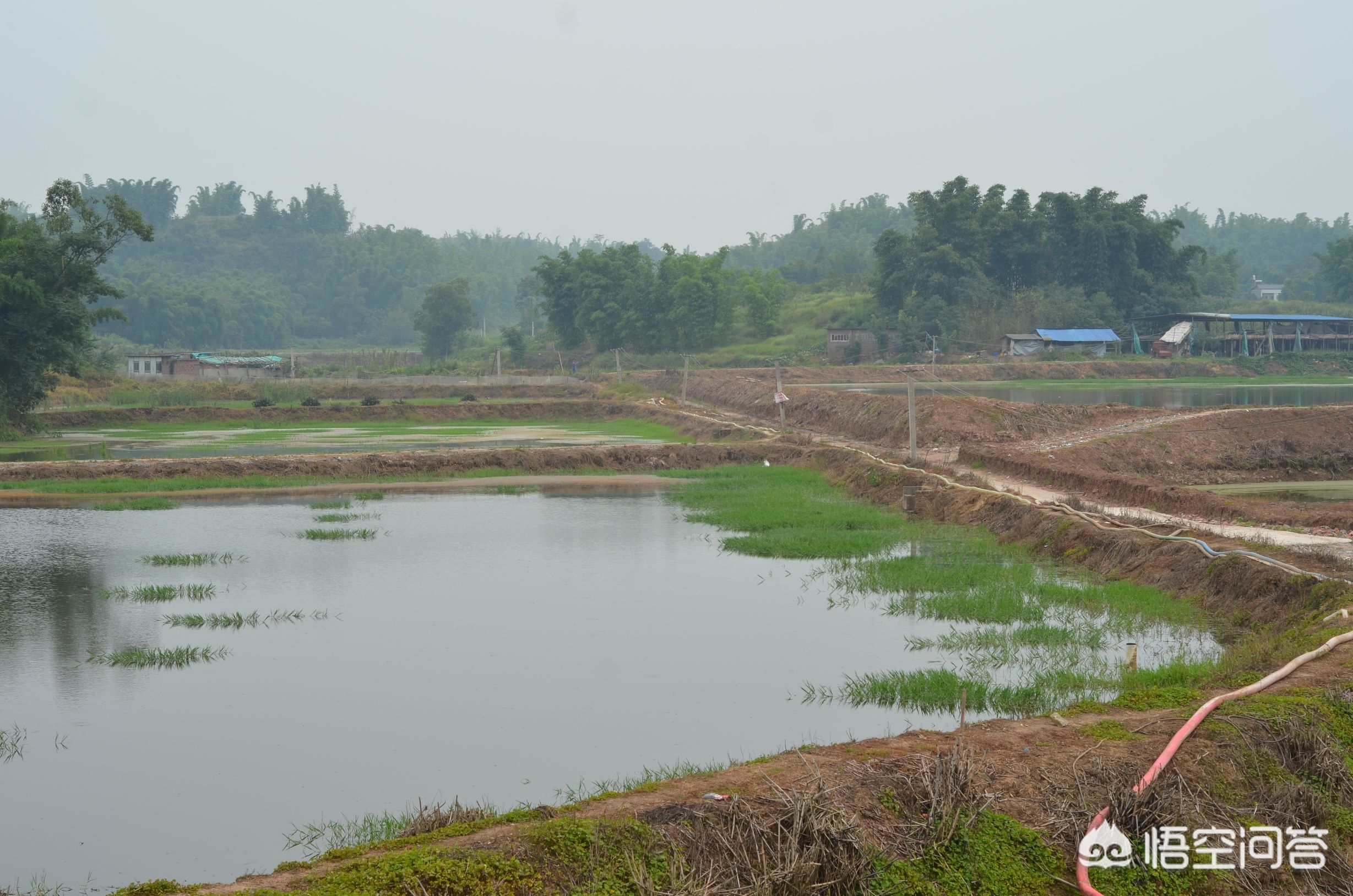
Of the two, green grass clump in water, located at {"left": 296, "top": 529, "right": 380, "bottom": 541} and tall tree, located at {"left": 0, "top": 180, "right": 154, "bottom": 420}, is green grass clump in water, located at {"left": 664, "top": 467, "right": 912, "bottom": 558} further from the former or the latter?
tall tree, located at {"left": 0, "top": 180, "right": 154, "bottom": 420}

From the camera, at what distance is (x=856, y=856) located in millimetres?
5160

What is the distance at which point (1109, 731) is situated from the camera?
6.68 metres

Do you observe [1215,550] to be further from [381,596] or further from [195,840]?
[195,840]

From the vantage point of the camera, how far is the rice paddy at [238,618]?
36.6 feet

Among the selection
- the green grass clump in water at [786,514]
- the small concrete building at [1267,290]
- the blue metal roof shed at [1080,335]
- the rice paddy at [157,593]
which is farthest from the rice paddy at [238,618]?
the small concrete building at [1267,290]

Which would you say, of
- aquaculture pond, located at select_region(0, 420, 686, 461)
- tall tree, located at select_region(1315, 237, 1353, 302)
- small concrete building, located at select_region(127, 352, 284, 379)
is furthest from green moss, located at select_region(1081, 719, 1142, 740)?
tall tree, located at select_region(1315, 237, 1353, 302)

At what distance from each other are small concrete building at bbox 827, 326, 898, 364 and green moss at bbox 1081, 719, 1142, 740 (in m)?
56.4

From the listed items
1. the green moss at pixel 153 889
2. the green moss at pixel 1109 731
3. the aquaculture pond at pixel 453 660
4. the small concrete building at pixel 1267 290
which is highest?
the small concrete building at pixel 1267 290

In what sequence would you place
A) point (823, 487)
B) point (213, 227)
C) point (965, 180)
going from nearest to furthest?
point (823, 487) → point (965, 180) → point (213, 227)

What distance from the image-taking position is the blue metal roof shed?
6022 cm

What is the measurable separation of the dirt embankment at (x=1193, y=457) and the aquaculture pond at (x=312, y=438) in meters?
11.2

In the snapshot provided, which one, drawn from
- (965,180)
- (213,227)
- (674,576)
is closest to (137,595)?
(674,576)

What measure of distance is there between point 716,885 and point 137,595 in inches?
382

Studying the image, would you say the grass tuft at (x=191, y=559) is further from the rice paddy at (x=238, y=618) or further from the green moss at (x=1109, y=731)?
the green moss at (x=1109, y=731)
